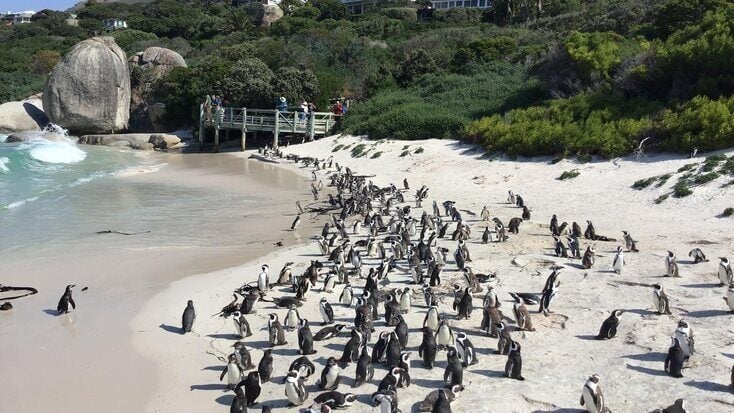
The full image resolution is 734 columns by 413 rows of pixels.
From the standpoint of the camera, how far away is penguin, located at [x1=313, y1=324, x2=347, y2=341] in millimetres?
9500

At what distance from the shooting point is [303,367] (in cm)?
827

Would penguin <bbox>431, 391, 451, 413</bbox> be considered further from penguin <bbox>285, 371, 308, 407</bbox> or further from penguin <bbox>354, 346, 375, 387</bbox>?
penguin <bbox>285, 371, 308, 407</bbox>

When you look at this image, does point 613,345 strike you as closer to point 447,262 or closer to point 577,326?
point 577,326

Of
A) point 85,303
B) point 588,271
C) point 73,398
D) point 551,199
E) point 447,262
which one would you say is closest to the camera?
point 73,398

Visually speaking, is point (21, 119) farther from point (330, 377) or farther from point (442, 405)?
point (442, 405)

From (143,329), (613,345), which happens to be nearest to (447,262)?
(613,345)

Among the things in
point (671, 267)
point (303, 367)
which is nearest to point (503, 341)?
point (303, 367)

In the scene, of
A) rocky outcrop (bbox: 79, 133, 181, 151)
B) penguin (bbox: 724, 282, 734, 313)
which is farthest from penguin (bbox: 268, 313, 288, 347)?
rocky outcrop (bbox: 79, 133, 181, 151)

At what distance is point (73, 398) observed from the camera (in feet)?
26.1

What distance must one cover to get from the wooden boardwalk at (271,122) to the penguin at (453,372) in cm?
2961

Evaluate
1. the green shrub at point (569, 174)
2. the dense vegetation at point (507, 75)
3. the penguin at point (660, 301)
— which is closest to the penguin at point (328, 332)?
the penguin at point (660, 301)

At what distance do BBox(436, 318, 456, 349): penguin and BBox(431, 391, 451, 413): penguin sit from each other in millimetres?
2028

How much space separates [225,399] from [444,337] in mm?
3080

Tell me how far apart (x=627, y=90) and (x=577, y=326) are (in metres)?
19.4
